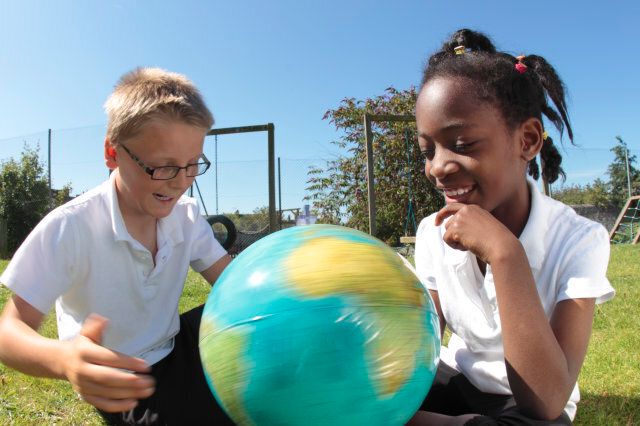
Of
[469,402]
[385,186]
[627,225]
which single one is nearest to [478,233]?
[469,402]

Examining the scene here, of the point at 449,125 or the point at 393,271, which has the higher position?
the point at 449,125

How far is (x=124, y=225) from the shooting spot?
8.05 ft

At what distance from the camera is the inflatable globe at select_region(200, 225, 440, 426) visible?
5.07 feet

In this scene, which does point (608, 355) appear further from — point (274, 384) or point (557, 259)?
point (274, 384)

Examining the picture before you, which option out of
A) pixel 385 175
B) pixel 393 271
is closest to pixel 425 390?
pixel 393 271

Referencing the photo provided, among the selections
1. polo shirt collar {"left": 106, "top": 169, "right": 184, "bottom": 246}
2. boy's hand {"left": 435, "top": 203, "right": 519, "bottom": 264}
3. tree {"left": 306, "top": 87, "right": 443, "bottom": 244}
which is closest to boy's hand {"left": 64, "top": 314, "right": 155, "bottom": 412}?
polo shirt collar {"left": 106, "top": 169, "right": 184, "bottom": 246}

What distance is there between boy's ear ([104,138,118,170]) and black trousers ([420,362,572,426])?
1901 mm

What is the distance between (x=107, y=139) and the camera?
250cm

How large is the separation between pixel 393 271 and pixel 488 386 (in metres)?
0.83

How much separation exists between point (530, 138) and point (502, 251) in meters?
0.69

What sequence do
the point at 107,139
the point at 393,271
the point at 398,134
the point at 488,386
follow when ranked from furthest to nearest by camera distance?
1. the point at 398,134
2. the point at 107,139
3. the point at 488,386
4. the point at 393,271

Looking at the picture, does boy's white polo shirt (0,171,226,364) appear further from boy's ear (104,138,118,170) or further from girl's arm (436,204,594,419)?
girl's arm (436,204,594,419)

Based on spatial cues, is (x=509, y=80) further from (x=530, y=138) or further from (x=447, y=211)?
(x=447, y=211)

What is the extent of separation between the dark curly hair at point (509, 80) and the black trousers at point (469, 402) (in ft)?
3.59
